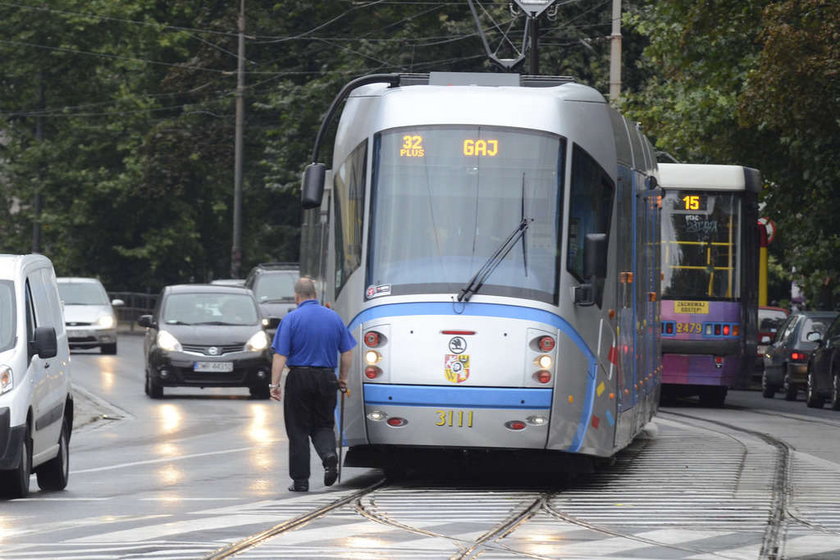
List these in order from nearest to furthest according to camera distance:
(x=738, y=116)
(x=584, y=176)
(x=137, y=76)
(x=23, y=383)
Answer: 1. (x=23, y=383)
2. (x=584, y=176)
3. (x=738, y=116)
4. (x=137, y=76)

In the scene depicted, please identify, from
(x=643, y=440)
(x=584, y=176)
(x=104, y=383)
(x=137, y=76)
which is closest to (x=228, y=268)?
(x=137, y=76)

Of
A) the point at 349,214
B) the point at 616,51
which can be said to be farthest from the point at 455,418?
the point at 616,51

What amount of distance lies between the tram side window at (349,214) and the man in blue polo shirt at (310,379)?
37 centimetres

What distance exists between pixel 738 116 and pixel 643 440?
40.1 ft

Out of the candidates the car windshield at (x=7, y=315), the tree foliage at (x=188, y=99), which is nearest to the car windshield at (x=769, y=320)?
the tree foliage at (x=188, y=99)

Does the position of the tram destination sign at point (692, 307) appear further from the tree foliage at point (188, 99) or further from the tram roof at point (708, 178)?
the tree foliage at point (188, 99)

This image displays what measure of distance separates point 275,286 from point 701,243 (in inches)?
606

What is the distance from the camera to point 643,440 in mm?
21781

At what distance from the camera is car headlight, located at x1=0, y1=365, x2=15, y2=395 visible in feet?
48.1

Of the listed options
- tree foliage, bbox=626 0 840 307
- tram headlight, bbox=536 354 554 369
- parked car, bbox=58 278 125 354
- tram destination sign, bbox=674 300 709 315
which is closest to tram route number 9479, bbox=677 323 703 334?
tram destination sign, bbox=674 300 709 315

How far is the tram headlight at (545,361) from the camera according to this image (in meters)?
15.2

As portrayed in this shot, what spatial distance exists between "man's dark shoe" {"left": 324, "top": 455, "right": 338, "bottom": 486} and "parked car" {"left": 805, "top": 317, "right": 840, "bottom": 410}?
16.9 m

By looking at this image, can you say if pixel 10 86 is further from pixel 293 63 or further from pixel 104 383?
pixel 104 383

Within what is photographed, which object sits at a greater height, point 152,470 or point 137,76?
point 137,76
